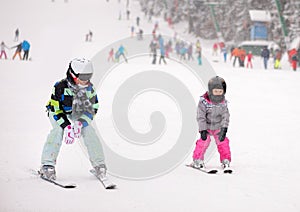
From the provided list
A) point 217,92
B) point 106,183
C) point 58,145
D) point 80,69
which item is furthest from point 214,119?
point 58,145

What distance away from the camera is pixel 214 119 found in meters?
6.13

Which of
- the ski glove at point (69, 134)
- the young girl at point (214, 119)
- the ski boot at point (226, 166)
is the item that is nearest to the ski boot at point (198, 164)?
the young girl at point (214, 119)

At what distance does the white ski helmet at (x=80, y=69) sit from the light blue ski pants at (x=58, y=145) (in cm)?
57

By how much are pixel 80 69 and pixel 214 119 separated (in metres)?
2.15

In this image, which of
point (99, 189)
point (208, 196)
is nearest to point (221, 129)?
point (208, 196)

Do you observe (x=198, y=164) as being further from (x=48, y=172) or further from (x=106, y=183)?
(x=48, y=172)

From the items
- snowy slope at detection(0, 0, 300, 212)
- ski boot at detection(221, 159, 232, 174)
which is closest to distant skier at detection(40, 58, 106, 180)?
snowy slope at detection(0, 0, 300, 212)

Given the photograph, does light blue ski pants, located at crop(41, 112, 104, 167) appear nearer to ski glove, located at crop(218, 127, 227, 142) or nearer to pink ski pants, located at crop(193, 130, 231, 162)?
pink ski pants, located at crop(193, 130, 231, 162)

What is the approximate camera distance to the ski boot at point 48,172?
4961mm

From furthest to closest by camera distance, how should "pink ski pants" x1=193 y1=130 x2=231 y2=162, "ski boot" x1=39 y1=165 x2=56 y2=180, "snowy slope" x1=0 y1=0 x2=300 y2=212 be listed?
1. "pink ski pants" x1=193 y1=130 x2=231 y2=162
2. "ski boot" x1=39 y1=165 x2=56 y2=180
3. "snowy slope" x1=0 y1=0 x2=300 y2=212

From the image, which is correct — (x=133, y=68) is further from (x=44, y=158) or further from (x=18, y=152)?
(x=44, y=158)

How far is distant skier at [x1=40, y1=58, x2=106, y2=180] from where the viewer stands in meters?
5.02

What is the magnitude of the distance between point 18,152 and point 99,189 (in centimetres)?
240

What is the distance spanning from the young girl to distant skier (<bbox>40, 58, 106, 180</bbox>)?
1.60 metres
